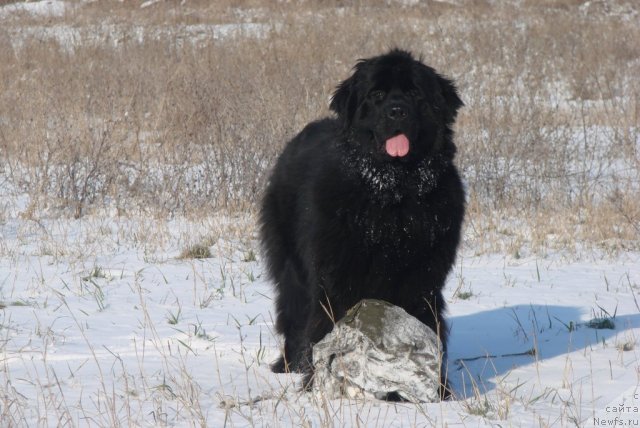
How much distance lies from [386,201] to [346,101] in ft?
1.83

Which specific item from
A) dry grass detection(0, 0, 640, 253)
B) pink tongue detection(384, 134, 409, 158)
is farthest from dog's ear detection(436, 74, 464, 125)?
dry grass detection(0, 0, 640, 253)

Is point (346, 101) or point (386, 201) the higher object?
point (346, 101)

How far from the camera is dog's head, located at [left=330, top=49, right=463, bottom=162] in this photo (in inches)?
155

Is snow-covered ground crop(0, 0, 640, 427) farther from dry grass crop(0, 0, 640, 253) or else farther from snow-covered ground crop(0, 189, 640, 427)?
dry grass crop(0, 0, 640, 253)

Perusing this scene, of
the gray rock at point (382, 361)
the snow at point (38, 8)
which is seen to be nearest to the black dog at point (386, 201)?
the gray rock at point (382, 361)

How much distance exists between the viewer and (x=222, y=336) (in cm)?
461

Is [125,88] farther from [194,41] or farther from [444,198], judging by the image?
[444,198]

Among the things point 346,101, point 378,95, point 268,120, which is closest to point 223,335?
point 346,101

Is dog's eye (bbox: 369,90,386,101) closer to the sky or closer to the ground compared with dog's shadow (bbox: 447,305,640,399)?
closer to the sky

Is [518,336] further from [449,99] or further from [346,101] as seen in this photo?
[346,101]

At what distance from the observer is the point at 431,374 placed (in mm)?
3490

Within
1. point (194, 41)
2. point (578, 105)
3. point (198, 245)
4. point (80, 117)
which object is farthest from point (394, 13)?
point (198, 245)

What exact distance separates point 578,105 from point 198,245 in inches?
290

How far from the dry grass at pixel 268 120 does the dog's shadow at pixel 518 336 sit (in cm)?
159
